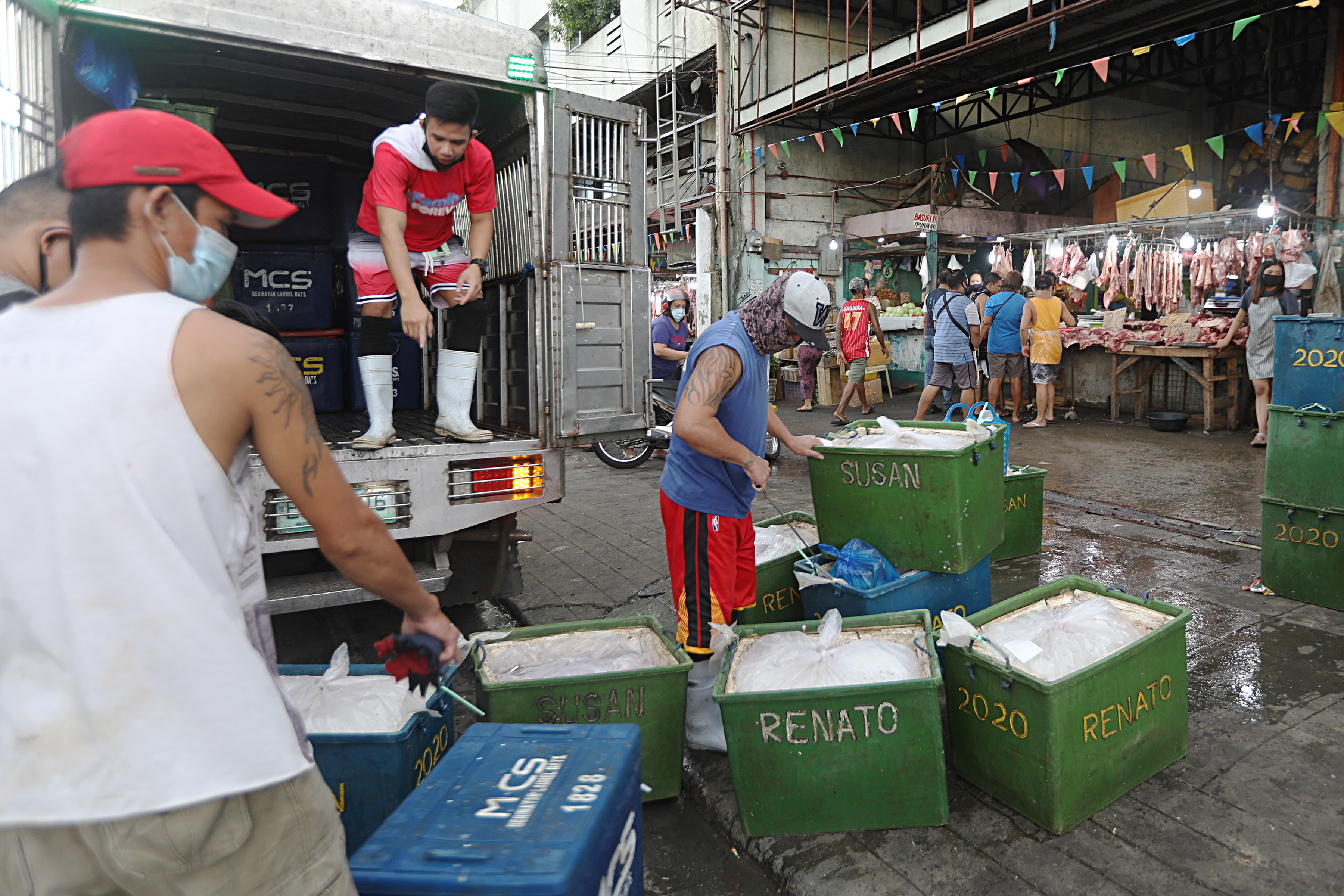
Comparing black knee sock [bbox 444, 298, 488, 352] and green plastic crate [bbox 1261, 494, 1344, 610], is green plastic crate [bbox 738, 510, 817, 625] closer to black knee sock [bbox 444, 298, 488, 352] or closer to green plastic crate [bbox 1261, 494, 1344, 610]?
black knee sock [bbox 444, 298, 488, 352]

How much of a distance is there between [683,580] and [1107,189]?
18672mm

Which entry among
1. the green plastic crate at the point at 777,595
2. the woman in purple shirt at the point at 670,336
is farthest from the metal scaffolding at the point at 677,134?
the green plastic crate at the point at 777,595

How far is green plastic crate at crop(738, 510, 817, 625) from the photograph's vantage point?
3.70m

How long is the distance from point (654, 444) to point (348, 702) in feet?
23.4

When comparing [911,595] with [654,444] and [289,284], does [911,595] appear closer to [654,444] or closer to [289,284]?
[289,284]

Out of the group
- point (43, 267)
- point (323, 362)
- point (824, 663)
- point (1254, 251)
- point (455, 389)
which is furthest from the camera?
point (1254, 251)

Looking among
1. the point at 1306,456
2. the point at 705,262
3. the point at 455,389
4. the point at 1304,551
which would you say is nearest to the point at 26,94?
the point at 455,389

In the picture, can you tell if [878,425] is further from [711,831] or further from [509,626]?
[509,626]

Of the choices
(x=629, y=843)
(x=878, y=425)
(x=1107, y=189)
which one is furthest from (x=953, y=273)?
(x=1107, y=189)

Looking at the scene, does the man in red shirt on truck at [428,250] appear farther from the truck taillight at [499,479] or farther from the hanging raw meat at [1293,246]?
the hanging raw meat at [1293,246]

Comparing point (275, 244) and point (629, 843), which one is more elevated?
point (275, 244)

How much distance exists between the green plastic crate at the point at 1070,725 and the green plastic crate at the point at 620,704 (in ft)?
3.08

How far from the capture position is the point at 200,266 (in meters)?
1.41

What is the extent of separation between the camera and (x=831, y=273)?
17.5 metres
